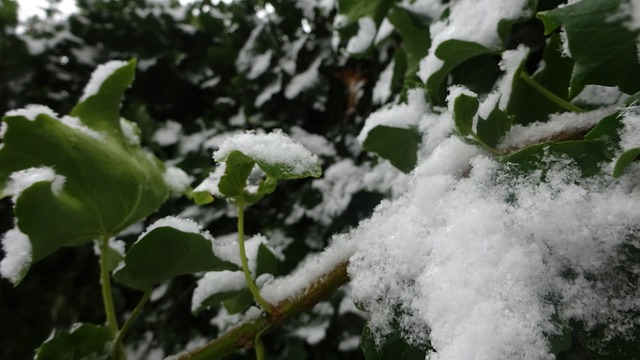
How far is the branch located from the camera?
436 millimetres

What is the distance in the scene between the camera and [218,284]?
53cm

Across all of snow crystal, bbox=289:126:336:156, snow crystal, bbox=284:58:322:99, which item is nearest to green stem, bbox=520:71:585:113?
snow crystal, bbox=289:126:336:156

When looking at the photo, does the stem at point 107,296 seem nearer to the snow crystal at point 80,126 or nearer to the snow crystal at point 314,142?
the snow crystal at point 80,126

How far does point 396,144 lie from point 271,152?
209mm

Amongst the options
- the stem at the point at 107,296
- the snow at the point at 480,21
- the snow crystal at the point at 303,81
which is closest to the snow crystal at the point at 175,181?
the stem at the point at 107,296

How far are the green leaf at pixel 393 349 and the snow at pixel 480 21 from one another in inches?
10.9

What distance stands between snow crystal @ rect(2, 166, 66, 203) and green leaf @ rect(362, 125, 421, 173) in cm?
34

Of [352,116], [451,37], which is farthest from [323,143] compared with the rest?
[451,37]

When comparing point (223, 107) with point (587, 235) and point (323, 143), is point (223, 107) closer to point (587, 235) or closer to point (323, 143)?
point (323, 143)

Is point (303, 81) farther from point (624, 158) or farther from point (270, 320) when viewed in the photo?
point (624, 158)

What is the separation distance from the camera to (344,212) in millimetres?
873

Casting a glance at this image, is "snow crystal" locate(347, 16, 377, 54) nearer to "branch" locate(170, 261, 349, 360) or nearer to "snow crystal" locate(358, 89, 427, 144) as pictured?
"snow crystal" locate(358, 89, 427, 144)

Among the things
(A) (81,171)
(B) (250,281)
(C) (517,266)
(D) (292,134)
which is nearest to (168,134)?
(D) (292,134)

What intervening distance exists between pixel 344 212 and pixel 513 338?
0.63 m
